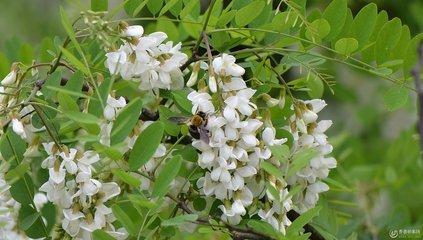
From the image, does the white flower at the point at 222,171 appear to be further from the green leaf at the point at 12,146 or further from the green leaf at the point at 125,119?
the green leaf at the point at 12,146

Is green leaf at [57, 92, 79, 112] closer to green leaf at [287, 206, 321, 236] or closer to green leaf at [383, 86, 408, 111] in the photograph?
green leaf at [287, 206, 321, 236]

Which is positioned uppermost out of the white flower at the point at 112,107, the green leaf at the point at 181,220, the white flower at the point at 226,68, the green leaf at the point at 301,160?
the white flower at the point at 226,68

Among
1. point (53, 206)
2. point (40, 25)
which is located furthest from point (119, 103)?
point (40, 25)

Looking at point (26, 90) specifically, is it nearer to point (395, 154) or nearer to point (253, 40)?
point (253, 40)

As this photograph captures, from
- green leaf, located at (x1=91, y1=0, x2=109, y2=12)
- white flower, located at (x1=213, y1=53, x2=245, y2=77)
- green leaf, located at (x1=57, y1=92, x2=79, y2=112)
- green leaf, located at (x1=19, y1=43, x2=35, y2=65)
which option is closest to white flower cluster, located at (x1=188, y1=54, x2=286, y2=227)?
white flower, located at (x1=213, y1=53, x2=245, y2=77)

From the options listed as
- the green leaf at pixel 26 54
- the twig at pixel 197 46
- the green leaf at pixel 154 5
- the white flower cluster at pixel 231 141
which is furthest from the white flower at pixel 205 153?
the green leaf at pixel 26 54

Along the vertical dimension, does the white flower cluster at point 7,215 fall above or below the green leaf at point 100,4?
below

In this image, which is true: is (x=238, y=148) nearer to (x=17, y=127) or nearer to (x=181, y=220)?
(x=181, y=220)
